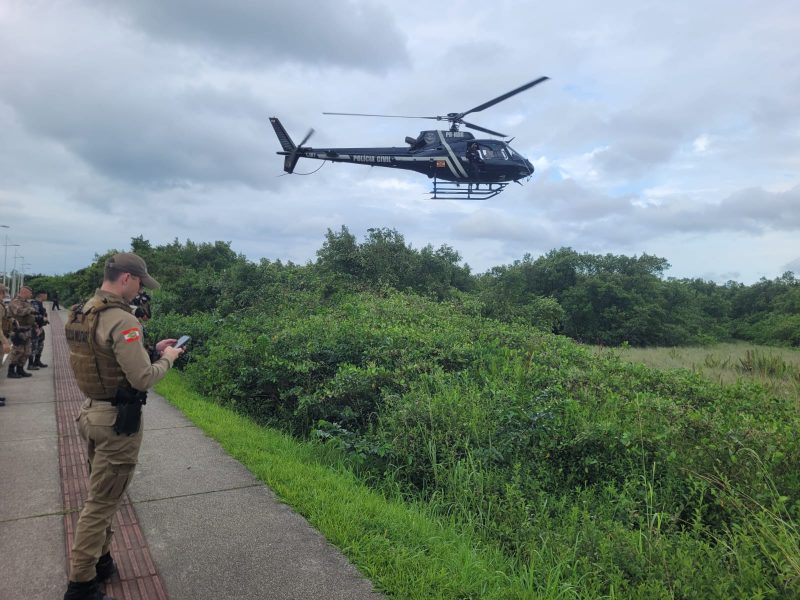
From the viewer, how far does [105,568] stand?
10.2ft

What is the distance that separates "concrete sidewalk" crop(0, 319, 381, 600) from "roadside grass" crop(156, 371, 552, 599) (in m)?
0.12

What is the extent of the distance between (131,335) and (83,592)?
1359 mm

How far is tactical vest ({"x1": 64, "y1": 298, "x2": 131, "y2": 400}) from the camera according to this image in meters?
2.98

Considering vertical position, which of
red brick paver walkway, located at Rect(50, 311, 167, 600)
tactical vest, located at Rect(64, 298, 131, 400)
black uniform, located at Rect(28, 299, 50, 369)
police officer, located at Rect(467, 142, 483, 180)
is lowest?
red brick paver walkway, located at Rect(50, 311, 167, 600)

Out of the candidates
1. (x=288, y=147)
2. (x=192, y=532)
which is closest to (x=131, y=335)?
(x=192, y=532)

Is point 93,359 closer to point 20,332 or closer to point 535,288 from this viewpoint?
point 20,332

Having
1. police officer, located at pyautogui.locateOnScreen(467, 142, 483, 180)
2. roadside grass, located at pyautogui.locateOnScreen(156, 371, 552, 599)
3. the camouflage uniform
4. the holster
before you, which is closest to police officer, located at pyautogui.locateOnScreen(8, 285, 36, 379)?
the camouflage uniform

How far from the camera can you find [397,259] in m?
18.2

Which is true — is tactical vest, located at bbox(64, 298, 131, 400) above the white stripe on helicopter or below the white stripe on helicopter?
below

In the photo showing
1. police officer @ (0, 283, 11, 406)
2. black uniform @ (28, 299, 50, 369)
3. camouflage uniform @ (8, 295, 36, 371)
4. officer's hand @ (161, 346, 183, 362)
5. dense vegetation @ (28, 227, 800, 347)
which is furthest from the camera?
dense vegetation @ (28, 227, 800, 347)

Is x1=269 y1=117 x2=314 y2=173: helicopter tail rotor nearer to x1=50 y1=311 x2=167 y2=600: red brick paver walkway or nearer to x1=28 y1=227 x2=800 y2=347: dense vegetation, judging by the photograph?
x1=28 y1=227 x2=800 y2=347: dense vegetation

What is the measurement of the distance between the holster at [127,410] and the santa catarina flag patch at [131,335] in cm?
29

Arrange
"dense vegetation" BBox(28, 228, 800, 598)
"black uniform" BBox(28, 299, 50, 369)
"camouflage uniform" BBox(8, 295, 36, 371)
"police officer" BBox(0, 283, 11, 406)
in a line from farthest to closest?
"black uniform" BBox(28, 299, 50, 369) → "camouflage uniform" BBox(8, 295, 36, 371) → "police officer" BBox(0, 283, 11, 406) → "dense vegetation" BBox(28, 228, 800, 598)

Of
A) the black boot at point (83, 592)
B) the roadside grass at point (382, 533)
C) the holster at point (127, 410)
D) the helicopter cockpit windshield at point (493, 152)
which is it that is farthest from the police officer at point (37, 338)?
the helicopter cockpit windshield at point (493, 152)
